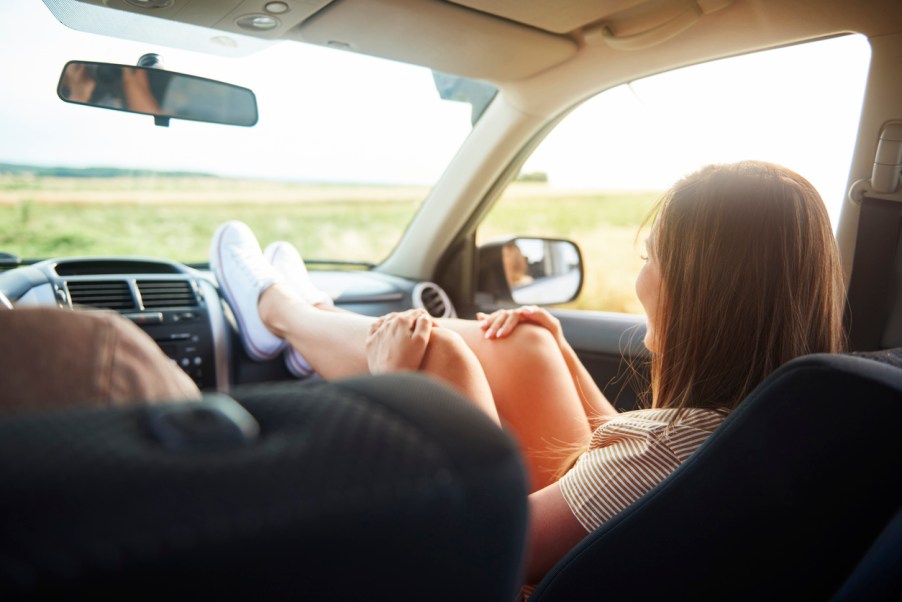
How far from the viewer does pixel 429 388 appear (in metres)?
0.55

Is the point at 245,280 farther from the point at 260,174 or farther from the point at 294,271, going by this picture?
the point at 260,174

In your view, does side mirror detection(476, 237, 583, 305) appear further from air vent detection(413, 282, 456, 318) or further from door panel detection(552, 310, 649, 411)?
door panel detection(552, 310, 649, 411)

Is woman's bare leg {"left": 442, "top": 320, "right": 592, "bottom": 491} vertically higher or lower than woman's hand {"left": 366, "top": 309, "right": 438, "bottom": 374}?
lower

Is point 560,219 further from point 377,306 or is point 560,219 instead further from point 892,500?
point 892,500

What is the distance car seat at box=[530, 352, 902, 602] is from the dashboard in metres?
2.01

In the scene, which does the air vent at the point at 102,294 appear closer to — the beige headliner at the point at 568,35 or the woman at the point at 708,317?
the beige headliner at the point at 568,35

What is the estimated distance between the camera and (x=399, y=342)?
211cm

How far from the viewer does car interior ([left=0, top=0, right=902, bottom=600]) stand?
42 centimetres

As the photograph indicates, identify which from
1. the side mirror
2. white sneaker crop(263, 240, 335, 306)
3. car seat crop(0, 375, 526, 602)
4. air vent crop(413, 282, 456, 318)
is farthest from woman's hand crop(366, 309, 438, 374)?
car seat crop(0, 375, 526, 602)

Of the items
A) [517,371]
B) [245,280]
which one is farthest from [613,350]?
[245,280]

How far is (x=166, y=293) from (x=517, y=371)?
4.74ft

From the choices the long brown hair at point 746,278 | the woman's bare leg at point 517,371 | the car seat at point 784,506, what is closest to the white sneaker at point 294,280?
the woman's bare leg at point 517,371

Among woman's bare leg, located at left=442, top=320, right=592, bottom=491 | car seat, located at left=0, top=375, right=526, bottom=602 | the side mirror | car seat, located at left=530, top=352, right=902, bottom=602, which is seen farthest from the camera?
the side mirror

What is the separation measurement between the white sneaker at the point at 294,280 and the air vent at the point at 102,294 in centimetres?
67
